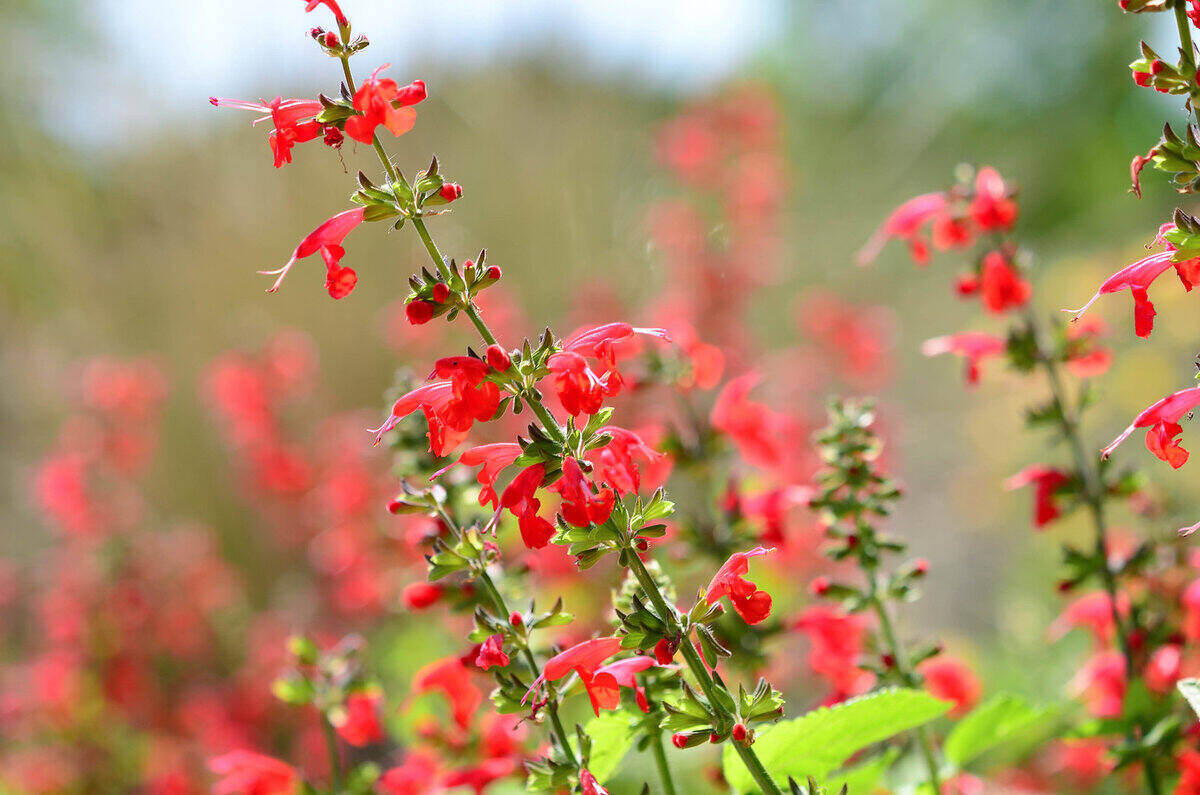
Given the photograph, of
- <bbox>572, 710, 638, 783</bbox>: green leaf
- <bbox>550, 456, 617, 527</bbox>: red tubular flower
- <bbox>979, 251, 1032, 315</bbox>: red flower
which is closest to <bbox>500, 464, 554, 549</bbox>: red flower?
<bbox>550, 456, 617, 527</bbox>: red tubular flower

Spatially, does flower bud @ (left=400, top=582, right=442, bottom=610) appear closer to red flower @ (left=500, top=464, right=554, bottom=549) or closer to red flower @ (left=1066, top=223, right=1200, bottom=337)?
red flower @ (left=500, top=464, right=554, bottom=549)

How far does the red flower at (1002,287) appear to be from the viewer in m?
1.36

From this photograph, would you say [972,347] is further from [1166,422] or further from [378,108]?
[378,108]

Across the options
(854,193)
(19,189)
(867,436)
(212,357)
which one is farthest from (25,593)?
(854,193)

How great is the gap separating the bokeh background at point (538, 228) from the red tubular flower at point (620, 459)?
7.98 ft

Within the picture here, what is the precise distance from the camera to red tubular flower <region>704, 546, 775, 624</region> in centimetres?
92

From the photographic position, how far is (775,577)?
2309 millimetres

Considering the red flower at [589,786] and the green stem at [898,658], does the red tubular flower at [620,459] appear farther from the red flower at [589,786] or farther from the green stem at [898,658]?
the green stem at [898,658]

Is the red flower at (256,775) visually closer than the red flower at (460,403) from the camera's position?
No

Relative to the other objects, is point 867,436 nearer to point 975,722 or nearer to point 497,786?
point 975,722

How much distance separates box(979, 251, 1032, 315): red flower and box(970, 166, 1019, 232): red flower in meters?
0.05

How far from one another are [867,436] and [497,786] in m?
1.10

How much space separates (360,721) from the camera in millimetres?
1453

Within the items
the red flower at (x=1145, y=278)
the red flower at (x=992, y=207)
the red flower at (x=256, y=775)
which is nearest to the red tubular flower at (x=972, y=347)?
the red flower at (x=992, y=207)
